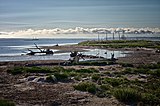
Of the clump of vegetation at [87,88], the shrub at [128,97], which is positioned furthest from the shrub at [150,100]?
the clump of vegetation at [87,88]

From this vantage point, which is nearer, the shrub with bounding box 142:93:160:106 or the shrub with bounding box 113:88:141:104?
the shrub with bounding box 142:93:160:106

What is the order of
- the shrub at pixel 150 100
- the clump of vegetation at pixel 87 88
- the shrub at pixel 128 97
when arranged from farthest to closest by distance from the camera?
1. the clump of vegetation at pixel 87 88
2. the shrub at pixel 128 97
3. the shrub at pixel 150 100

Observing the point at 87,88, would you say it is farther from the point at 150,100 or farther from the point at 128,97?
the point at 150,100

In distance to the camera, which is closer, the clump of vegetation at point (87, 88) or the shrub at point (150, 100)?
the shrub at point (150, 100)

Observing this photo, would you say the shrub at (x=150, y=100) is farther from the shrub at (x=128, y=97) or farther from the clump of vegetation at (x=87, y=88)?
the clump of vegetation at (x=87, y=88)

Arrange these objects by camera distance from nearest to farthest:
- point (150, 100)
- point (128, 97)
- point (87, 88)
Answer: point (150, 100), point (128, 97), point (87, 88)

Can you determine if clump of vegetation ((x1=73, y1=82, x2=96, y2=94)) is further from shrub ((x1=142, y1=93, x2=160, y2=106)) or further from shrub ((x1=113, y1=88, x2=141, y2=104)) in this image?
shrub ((x1=142, y1=93, x2=160, y2=106))

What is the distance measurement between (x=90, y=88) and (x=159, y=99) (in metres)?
4.13

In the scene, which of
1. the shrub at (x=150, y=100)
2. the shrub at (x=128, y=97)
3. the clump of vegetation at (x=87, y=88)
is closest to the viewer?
the shrub at (x=150, y=100)

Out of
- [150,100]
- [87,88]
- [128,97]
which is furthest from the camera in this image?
[87,88]

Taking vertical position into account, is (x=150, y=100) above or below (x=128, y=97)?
below

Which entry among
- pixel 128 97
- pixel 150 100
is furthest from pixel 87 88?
pixel 150 100

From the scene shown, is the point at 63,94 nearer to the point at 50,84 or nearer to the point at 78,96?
the point at 78,96

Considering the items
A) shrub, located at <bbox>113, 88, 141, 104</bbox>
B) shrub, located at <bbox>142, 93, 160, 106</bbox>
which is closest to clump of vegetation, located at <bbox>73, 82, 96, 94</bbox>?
shrub, located at <bbox>113, 88, 141, 104</bbox>
